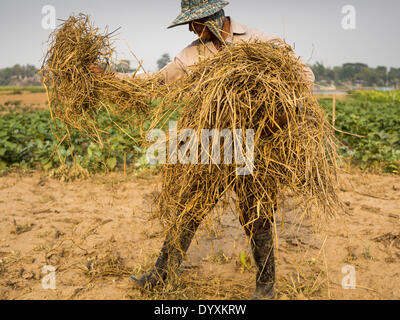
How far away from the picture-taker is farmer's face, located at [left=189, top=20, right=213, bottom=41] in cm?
211

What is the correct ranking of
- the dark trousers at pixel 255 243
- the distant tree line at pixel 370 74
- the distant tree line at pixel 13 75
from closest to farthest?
the dark trousers at pixel 255 243 < the distant tree line at pixel 13 75 < the distant tree line at pixel 370 74

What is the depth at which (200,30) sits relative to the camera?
7.10 feet

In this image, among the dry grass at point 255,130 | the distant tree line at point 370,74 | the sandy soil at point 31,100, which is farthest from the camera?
the distant tree line at point 370,74

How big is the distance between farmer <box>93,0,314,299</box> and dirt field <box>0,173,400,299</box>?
110 mm

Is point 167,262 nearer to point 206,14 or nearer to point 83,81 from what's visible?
point 83,81

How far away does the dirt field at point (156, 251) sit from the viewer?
224cm

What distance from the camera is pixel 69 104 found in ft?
6.94

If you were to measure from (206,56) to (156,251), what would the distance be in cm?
157

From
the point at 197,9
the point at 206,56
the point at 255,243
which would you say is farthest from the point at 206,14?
the point at 255,243

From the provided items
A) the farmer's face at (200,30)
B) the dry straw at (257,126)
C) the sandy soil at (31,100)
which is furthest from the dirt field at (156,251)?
the sandy soil at (31,100)

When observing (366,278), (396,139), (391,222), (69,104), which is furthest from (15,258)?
(396,139)

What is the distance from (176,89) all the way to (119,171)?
3440 millimetres

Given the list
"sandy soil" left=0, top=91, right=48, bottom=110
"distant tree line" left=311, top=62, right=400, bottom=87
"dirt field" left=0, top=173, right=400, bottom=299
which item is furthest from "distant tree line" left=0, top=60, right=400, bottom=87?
"dirt field" left=0, top=173, right=400, bottom=299

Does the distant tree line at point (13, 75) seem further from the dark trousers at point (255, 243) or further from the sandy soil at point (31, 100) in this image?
the dark trousers at point (255, 243)
